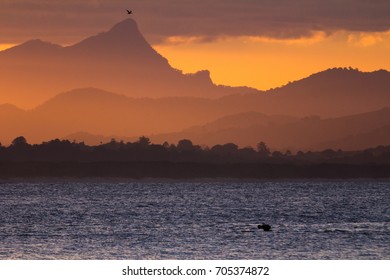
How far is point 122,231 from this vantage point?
130 m

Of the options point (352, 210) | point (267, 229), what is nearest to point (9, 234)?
point (267, 229)

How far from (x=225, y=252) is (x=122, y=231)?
29520 mm

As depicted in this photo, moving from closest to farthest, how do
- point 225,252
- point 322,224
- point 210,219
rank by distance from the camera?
point 225,252 < point 322,224 < point 210,219

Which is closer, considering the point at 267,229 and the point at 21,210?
the point at 267,229
